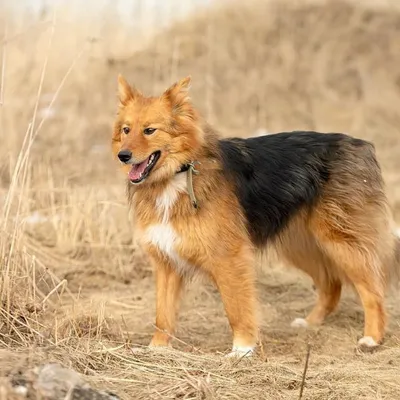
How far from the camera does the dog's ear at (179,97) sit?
5.05 metres

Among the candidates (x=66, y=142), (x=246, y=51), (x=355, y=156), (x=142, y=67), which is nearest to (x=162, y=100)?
(x=355, y=156)

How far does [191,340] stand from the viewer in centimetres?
562

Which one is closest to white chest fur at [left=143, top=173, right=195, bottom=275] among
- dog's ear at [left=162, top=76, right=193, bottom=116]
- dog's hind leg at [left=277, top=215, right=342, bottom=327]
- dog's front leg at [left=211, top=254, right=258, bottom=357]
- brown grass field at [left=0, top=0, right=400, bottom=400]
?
dog's front leg at [left=211, top=254, right=258, bottom=357]

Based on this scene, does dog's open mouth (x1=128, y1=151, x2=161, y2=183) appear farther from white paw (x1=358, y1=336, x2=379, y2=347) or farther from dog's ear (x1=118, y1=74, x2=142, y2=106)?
white paw (x1=358, y1=336, x2=379, y2=347)

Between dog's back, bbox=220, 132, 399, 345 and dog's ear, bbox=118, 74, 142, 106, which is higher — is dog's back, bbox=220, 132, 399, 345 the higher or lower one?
the lower one

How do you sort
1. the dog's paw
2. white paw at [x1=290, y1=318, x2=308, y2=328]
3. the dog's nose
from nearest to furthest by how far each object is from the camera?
the dog's nose, the dog's paw, white paw at [x1=290, y1=318, x2=308, y2=328]

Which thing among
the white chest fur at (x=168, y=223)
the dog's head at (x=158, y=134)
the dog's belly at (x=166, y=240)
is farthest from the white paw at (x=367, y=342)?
the dog's head at (x=158, y=134)

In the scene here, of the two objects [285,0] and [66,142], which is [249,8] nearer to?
[285,0]

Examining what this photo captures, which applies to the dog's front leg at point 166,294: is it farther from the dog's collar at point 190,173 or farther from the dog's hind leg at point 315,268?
the dog's hind leg at point 315,268

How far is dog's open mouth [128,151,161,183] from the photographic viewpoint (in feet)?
16.1

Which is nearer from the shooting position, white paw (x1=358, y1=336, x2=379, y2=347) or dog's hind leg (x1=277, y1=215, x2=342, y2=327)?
white paw (x1=358, y1=336, x2=379, y2=347)

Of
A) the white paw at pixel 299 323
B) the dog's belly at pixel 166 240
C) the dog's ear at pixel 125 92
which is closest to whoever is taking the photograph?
the dog's belly at pixel 166 240

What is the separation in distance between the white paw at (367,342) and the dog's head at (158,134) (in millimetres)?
1858

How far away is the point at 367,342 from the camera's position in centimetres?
536
